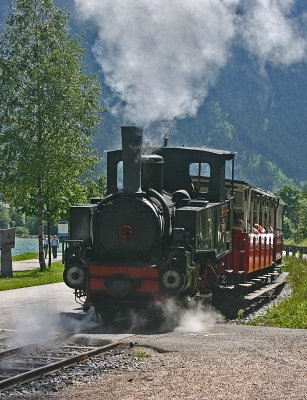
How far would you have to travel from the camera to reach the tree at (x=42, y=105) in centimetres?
3325

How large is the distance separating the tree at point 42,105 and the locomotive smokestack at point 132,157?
19352mm

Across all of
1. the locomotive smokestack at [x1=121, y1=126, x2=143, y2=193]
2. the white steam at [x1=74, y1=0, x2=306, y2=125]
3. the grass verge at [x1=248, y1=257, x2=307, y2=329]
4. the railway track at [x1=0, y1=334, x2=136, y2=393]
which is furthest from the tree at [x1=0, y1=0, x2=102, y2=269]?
the railway track at [x1=0, y1=334, x2=136, y2=393]

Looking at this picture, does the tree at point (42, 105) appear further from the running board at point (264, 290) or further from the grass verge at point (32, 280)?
the running board at point (264, 290)

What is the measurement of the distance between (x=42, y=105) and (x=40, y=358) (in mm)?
23611

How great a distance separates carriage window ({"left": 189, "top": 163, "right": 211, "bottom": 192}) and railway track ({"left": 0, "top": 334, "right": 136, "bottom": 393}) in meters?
4.63

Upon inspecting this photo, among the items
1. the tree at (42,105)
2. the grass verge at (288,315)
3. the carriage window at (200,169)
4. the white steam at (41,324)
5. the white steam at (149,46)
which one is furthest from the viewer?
the tree at (42,105)

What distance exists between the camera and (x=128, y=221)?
1375cm

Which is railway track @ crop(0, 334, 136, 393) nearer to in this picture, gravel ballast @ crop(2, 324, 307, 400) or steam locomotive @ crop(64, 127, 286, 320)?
gravel ballast @ crop(2, 324, 307, 400)

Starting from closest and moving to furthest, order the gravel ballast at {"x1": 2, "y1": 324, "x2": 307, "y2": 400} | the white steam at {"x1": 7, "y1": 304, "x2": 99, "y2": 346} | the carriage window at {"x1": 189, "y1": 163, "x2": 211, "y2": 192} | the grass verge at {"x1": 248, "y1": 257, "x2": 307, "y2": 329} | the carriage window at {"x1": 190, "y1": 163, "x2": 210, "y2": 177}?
the gravel ballast at {"x1": 2, "y1": 324, "x2": 307, "y2": 400}
the white steam at {"x1": 7, "y1": 304, "x2": 99, "y2": 346}
the grass verge at {"x1": 248, "y1": 257, "x2": 307, "y2": 329}
the carriage window at {"x1": 190, "y1": 163, "x2": 210, "y2": 177}
the carriage window at {"x1": 189, "y1": 163, "x2": 211, "y2": 192}

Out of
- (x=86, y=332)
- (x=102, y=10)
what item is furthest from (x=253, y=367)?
(x=102, y=10)

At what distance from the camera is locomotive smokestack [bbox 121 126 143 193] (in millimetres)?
13633

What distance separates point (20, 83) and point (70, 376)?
2577 centimetres

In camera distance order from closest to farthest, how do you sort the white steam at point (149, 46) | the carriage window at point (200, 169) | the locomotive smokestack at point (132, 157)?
1. the locomotive smokestack at point (132, 157)
2. the carriage window at point (200, 169)
3. the white steam at point (149, 46)

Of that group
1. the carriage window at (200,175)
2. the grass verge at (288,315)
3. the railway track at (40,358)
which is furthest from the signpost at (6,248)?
the railway track at (40,358)
